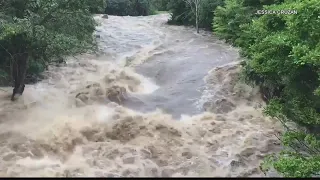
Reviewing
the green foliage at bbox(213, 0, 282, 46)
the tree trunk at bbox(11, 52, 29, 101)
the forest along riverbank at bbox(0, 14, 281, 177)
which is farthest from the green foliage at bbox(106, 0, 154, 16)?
the tree trunk at bbox(11, 52, 29, 101)

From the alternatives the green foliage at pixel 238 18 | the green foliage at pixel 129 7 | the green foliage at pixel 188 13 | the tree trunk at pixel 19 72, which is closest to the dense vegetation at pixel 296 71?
the green foliage at pixel 238 18

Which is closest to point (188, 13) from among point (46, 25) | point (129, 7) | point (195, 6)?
point (195, 6)

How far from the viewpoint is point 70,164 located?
915cm

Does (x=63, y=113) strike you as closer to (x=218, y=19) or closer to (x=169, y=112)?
(x=169, y=112)

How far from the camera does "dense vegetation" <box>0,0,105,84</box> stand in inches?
406

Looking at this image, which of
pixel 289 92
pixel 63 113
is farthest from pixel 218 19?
pixel 289 92

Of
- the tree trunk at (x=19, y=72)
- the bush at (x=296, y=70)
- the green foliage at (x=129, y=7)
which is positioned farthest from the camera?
the green foliage at (x=129, y=7)

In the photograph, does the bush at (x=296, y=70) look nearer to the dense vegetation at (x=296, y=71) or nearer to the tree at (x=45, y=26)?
the dense vegetation at (x=296, y=71)

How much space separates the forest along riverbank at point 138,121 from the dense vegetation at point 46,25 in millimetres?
1920

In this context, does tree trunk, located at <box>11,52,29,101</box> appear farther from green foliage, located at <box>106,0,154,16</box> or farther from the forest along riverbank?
green foliage, located at <box>106,0,154,16</box>

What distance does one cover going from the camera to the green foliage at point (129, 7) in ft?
104

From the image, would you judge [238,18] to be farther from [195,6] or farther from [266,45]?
[195,6]

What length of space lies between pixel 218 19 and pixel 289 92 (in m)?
9.31

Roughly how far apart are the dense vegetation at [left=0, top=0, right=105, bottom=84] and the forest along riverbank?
6.30 ft
